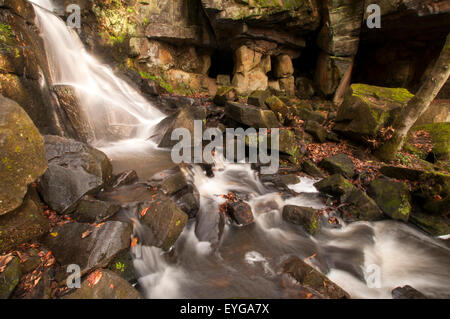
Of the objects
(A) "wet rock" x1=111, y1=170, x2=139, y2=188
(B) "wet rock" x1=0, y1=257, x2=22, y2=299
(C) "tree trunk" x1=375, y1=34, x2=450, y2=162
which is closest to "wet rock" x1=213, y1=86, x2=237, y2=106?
(A) "wet rock" x1=111, y1=170, x2=139, y2=188

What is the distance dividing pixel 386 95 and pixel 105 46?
1321cm

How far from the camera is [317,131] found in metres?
7.16

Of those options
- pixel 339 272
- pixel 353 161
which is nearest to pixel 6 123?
pixel 339 272

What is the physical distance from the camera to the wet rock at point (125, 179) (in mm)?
4255

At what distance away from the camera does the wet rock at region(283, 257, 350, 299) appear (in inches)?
109

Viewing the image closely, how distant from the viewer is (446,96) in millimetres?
12305

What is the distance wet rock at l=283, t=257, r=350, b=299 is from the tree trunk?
4.94m

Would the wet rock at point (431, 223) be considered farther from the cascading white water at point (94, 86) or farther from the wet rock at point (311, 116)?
the cascading white water at point (94, 86)

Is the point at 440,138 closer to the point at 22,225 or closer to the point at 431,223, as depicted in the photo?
the point at 431,223

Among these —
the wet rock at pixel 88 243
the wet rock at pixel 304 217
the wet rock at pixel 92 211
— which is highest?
the wet rock at pixel 92 211

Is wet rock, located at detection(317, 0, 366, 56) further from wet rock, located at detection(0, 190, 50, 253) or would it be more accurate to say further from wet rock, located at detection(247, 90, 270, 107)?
wet rock, located at detection(0, 190, 50, 253)

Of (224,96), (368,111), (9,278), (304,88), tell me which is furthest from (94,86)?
(304,88)

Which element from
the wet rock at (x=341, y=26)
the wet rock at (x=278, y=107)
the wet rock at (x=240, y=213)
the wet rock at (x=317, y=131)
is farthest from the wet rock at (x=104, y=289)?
the wet rock at (x=341, y=26)

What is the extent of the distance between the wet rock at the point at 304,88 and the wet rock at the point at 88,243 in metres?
15.4
